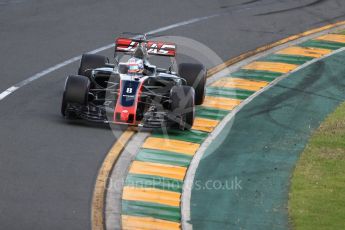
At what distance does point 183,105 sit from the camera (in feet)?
65.5

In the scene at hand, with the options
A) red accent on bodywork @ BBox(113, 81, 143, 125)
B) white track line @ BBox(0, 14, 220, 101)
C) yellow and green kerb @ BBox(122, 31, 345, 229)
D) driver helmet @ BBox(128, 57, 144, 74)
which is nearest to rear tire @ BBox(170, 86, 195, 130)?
yellow and green kerb @ BBox(122, 31, 345, 229)

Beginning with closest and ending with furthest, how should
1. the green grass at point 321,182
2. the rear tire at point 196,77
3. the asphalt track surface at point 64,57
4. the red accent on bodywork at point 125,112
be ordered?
the green grass at point 321,182, the asphalt track surface at point 64,57, the red accent on bodywork at point 125,112, the rear tire at point 196,77

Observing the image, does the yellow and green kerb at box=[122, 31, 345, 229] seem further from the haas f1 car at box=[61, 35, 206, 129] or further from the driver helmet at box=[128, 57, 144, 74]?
the driver helmet at box=[128, 57, 144, 74]

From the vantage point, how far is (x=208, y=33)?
2872 cm

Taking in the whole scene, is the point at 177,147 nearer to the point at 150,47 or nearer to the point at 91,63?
the point at 150,47

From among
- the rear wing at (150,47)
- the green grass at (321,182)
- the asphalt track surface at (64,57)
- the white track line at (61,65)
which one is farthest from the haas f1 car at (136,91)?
the green grass at (321,182)

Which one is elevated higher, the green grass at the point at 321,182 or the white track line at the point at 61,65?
the white track line at the point at 61,65

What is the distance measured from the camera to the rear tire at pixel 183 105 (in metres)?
20.0

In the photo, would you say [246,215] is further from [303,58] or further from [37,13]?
[37,13]

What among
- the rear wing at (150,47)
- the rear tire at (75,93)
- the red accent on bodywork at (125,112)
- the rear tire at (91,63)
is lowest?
the red accent on bodywork at (125,112)

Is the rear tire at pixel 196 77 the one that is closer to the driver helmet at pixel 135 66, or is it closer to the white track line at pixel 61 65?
the driver helmet at pixel 135 66

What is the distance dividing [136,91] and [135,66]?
0.84m

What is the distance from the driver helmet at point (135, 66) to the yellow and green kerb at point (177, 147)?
4.87ft

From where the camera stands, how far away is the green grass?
52.7ft
